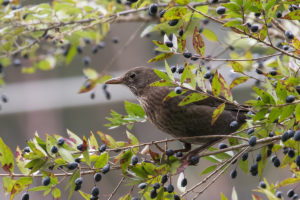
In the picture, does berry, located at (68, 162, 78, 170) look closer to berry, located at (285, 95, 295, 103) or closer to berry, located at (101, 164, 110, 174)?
berry, located at (101, 164, 110, 174)

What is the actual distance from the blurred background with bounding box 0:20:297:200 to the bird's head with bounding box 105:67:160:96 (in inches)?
146

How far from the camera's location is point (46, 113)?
29.6 ft

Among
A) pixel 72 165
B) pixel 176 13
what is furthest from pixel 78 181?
pixel 176 13

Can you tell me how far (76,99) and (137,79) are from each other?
5.83 m

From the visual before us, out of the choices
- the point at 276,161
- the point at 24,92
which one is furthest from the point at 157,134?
the point at 276,161

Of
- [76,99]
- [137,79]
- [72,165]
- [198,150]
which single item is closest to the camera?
[72,165]

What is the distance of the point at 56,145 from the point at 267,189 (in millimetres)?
1124

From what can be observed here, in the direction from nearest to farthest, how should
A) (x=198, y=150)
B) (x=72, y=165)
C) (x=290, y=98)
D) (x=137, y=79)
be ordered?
1. (x=290, y=98)
2. (x=72, y=165)
3. (x=198, y=150)
4. (x=137, y=79)

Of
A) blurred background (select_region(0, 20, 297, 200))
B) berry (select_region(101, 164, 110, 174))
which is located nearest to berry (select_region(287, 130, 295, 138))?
berry (select_region(101, 164, 110, 174))

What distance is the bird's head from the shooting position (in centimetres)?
372

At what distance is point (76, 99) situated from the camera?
948 cm

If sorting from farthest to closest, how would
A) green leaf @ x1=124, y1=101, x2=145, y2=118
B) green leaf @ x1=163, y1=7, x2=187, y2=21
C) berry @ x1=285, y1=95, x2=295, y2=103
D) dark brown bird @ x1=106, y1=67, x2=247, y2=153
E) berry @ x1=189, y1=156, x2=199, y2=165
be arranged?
dark brown bird @ x1=106, y1=67, x2=247, y2=153 → green leaf @ x1=124, y1=101, x2=145, y2=118 → berry @ x1=189, y1=156, x2=199, y2=165 → green leaf @ x1=163, y1=7, x2=187, y2=21 → berry @ x1=285, y1=95, x2=295, y2=103

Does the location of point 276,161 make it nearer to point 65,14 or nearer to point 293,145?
point 293,145

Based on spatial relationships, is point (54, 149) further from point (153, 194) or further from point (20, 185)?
point (153, 194)
